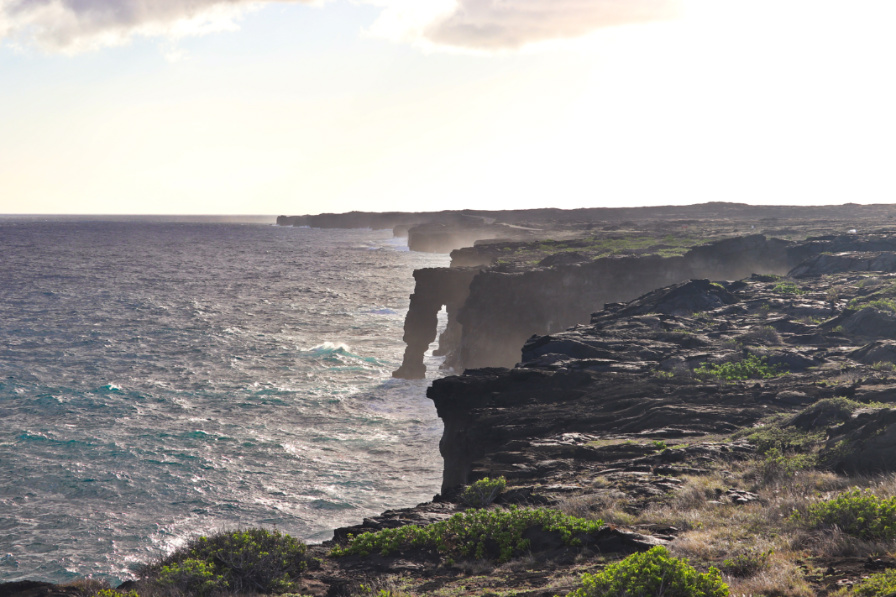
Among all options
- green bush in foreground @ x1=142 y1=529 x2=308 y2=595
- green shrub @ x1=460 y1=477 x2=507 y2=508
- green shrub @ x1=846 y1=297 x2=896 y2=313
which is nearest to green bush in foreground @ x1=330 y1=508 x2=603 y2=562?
green bush in foreground @ x1=142 y1=529 x2=308 y2=595

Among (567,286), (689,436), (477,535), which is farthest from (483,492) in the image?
(567,286)

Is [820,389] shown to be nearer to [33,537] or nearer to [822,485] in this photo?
[822,485]

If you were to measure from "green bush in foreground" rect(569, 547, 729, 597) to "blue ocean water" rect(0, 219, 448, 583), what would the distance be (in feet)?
38.8

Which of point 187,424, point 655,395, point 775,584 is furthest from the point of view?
point 187,424

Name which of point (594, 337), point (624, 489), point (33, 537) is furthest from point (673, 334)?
point (33, 537)

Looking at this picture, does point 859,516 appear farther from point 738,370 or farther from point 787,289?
point 787,289

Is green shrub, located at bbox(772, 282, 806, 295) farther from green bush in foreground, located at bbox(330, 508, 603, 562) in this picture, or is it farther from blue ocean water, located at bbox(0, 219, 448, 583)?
green bush in foreground, located at bbox(330, 508, 603, 562)

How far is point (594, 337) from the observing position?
2325cm

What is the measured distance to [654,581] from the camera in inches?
283

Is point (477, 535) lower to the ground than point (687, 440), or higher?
lower

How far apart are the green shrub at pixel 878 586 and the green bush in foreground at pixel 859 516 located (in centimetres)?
168

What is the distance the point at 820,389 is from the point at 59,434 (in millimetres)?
34213

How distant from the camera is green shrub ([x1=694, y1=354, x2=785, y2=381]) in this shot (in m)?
19.2

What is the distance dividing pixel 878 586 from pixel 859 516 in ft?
7.07
